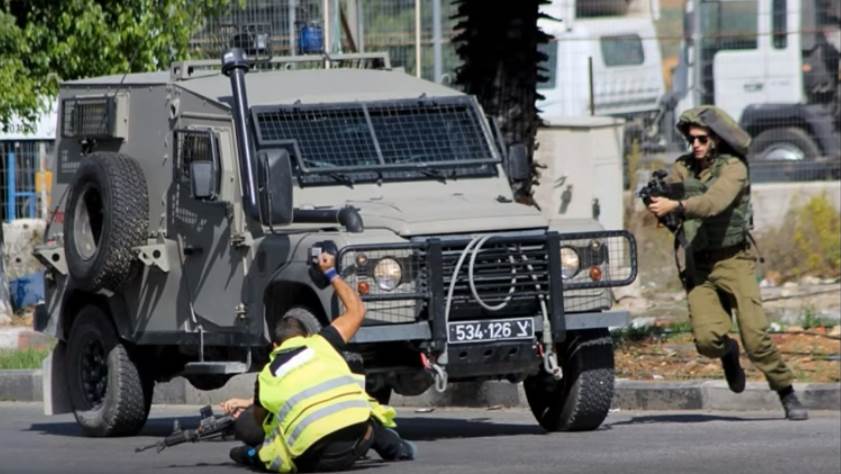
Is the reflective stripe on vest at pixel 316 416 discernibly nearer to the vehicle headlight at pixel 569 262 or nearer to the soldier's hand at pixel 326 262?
the soldier's hand at pixel 326 262

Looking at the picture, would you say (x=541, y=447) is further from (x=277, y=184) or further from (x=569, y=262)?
(x=277, y=184)

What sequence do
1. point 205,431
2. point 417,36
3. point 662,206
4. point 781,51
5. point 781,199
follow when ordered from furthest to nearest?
1. point 781,51
2. point 781,199
3. point 417,36
4. point 662,206
5. point 205,431

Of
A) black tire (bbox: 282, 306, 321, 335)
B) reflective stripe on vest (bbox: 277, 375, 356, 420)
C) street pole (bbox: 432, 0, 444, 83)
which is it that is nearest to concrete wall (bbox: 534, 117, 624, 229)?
street pole (bbox: 432, 0, 444, 83)

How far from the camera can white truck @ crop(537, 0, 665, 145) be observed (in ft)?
80.2

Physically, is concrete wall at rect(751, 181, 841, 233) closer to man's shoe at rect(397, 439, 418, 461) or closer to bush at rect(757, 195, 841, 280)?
bush at rect(757, 195, 841, 280)

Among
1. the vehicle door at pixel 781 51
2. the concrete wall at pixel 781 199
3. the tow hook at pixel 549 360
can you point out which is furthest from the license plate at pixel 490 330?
the vehicle door at pixel 781 51

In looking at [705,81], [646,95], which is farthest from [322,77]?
[646,95]

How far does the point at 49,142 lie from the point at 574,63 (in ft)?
22.9

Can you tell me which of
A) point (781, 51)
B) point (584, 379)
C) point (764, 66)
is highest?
point (781, 51)

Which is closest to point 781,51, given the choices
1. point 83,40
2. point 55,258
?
point 83,40

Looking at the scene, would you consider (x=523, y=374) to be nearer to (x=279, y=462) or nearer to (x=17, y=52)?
(x=279, y=462)

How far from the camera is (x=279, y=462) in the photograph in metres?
9.38

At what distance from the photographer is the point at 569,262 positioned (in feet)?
35.6

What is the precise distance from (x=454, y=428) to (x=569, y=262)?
1754 millimetres
